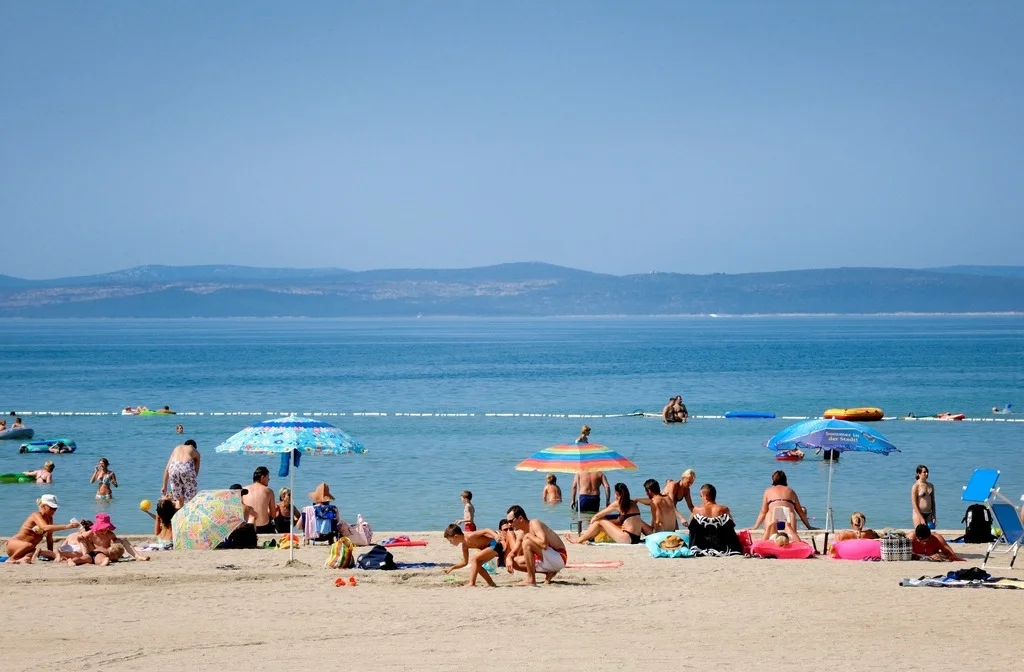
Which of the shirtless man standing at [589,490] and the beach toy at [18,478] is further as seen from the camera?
the beach toy at [18,478]

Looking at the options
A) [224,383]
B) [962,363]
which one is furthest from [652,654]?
[962,363]

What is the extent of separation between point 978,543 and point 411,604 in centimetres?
842

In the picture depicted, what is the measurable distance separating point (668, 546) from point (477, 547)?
113 inches

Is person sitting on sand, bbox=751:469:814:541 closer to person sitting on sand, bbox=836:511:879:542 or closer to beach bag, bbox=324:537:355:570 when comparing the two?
person sitting on sand, bbox=836:511:879:542

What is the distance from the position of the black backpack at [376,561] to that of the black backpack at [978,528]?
7844 millimetres

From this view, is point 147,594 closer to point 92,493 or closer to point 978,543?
point 978,543

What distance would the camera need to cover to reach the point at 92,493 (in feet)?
84.4

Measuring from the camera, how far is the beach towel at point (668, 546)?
15.9 meters

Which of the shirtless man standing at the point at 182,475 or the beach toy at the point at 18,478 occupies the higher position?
the shirtless man standing at the point at 182,475

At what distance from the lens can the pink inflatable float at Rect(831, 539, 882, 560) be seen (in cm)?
1587

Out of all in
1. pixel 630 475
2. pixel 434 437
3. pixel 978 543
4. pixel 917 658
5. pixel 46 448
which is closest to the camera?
pixel 917 658

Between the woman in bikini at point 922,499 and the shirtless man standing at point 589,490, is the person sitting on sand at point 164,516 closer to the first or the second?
the shirtless man standing at point 589,490

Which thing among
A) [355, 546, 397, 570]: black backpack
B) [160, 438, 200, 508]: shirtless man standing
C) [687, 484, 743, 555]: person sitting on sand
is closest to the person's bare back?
[160, 438, 200, 508]: shirtless man standing

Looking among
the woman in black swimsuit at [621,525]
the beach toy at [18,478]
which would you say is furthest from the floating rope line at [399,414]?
the woman in black swimsuit at [621,525]
